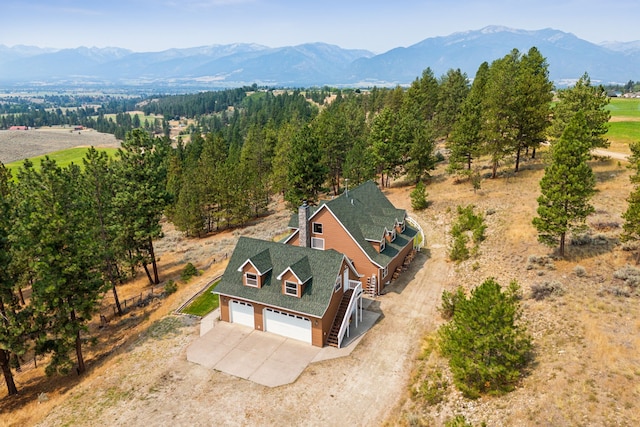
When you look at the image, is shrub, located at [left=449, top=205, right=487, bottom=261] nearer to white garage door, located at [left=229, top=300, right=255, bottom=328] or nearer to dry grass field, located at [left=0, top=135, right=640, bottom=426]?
dry grass field, located at [left=0, top=135, right=640, bottom=426]

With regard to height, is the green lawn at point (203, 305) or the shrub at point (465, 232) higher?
the shrub at point (465, 232)

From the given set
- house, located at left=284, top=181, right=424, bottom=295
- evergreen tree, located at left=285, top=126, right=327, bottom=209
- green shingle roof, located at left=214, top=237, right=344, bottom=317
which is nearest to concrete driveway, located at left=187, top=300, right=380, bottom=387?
green shingle roof, located at left=214, top=237, right=344, bottom=317

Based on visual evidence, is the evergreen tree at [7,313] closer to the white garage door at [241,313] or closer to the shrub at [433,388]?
the white garage door at [241,313]

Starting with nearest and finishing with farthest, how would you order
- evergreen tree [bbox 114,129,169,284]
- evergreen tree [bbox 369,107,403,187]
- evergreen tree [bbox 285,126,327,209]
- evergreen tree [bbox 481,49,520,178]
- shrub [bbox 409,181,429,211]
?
evergreen tree [bbox 114,129,169,284]
evergreen tree [bbox 481,49,520,178]
shrub [bbox 409,181,429,211]
evergreen tree [bbox 285,126,327,209]
evergreen tree [bbox 369,107,403,187]

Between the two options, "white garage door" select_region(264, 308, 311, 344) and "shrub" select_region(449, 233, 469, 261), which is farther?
"shrub" select_region(449, 233, 469, 261)

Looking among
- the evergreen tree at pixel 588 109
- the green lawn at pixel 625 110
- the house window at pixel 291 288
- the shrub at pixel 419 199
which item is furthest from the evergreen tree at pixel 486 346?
the green lawn at pixel 625 110

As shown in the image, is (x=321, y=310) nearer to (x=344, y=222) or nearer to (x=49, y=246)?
(x=344, y=222)

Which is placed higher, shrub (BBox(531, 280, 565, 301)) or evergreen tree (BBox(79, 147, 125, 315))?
evergreen tree (BBox(79, 147, 125, 315))

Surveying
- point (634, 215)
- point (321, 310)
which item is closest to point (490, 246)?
point (634, 215)
